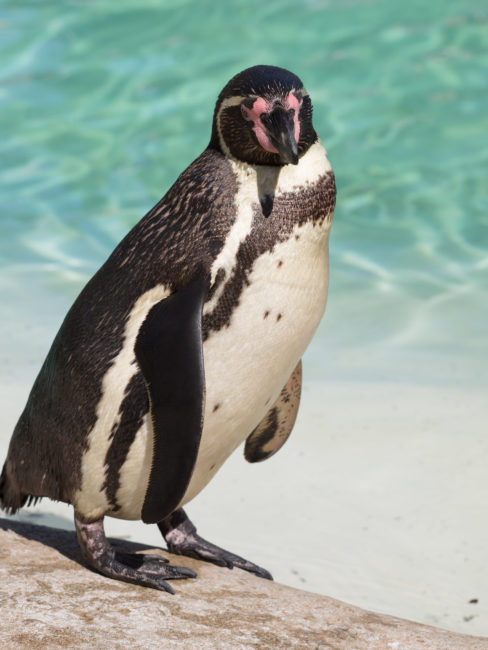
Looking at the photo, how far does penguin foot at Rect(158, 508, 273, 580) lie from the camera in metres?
3.01

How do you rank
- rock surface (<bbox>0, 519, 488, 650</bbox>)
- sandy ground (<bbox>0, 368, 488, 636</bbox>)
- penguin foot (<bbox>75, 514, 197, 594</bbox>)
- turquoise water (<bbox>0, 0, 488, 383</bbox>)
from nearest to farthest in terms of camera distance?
rock surface (<bbox>0, 519, 488, 650</bbox>) → penguin foot (<bbox>75, 514, 197, 594</bbox>) → sandy ground (<bbox>0, 368, 488, 636</bbox>) → turquoise water (<bbox>0, 0, 488, 383</bbox>)

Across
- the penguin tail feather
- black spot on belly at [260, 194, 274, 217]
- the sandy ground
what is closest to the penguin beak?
black spot on belly at [260, 194, 274, 217]

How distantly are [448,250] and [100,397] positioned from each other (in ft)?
16.8

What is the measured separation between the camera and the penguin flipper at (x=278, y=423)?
10.3 ft

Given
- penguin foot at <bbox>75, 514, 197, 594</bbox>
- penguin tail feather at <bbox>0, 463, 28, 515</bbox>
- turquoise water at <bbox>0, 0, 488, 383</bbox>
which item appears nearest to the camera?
penguin foot at <bbox>75, 514, 197, 594</bbox>

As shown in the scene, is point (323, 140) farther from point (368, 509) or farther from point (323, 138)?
point (368, 509)

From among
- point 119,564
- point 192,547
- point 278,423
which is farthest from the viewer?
point 278,423

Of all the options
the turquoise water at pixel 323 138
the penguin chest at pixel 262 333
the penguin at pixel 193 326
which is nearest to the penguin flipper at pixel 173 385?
the penguin at pixel 193 326

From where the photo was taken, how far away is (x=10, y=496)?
120 inches

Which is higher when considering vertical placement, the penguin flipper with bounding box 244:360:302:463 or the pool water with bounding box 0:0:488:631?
the pool water with bounding box 0:0:488:631

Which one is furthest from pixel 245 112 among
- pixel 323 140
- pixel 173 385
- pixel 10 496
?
pixel 323 140

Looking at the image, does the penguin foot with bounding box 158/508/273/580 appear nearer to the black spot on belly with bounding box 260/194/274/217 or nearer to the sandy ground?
the sandy ground

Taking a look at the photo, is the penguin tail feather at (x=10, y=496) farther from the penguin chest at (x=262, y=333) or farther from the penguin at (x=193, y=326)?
the penguin chest at (x=262, y=333)

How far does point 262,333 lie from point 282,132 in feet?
1.52
